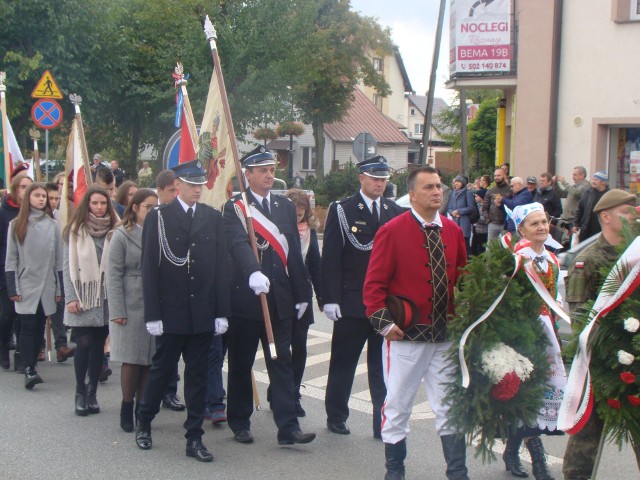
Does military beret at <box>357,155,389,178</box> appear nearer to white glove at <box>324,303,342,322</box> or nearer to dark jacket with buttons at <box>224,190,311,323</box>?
dark jacket with buttons at <box>224,190,311,323</box>

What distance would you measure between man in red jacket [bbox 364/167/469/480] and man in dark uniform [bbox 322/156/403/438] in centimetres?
105

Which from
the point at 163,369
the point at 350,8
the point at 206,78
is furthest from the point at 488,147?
the point at 163,369

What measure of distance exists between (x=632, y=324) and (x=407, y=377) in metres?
1.52

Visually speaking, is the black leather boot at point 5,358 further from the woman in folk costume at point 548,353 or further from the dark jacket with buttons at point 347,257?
the woman in folk costume at point 548,353

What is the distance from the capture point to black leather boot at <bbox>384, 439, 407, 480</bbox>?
5.28m

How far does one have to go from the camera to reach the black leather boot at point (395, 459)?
5.28 metres

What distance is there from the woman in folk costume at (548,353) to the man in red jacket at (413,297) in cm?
54

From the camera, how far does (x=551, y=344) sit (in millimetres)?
5164

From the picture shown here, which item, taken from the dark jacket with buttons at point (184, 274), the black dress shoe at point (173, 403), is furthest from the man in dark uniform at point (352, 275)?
the black dress shoe at point (173, 403)

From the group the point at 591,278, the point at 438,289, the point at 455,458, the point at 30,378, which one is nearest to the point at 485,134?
the point at 30,378

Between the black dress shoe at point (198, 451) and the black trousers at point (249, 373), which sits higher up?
the black trousers at point (249, 373)

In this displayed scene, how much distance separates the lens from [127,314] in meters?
6.59

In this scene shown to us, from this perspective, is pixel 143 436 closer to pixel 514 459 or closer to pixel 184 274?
pixel 184 274

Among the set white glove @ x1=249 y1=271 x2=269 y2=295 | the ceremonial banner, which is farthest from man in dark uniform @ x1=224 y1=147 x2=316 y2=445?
the ceremonial banner
